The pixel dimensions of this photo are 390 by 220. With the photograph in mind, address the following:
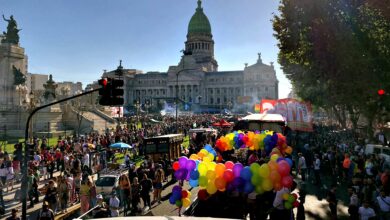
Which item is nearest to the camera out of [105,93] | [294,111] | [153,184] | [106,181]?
[105,93]

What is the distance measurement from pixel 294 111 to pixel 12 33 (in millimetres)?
29766

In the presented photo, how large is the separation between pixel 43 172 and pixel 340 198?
14.9 meters

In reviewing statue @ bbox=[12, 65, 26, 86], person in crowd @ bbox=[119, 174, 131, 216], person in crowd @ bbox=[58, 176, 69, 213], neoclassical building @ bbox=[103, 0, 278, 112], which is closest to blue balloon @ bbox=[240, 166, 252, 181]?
person in crowd @ bbox=[119, 174, 131, 216]

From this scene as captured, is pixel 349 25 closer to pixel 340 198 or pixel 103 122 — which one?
pixel 340 198

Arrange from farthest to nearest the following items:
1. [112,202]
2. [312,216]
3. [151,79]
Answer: [151,79] → [312,216] → [112,202]

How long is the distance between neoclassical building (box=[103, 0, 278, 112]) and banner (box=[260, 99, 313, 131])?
264 feet

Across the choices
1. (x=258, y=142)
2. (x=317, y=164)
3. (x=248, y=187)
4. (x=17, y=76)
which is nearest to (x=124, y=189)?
(x=248, y=187)

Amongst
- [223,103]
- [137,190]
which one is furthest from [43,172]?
[223,103]

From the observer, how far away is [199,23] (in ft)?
463

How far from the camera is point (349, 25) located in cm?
1917

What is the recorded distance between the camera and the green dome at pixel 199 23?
141 m

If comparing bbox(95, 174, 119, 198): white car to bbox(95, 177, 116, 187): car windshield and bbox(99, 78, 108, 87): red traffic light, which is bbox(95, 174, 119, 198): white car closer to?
bbox(95, 177, 116, 187): car windshield

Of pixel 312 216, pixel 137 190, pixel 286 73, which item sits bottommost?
pixel 312 216

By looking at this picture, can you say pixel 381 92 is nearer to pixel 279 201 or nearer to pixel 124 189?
pixel 279 201
